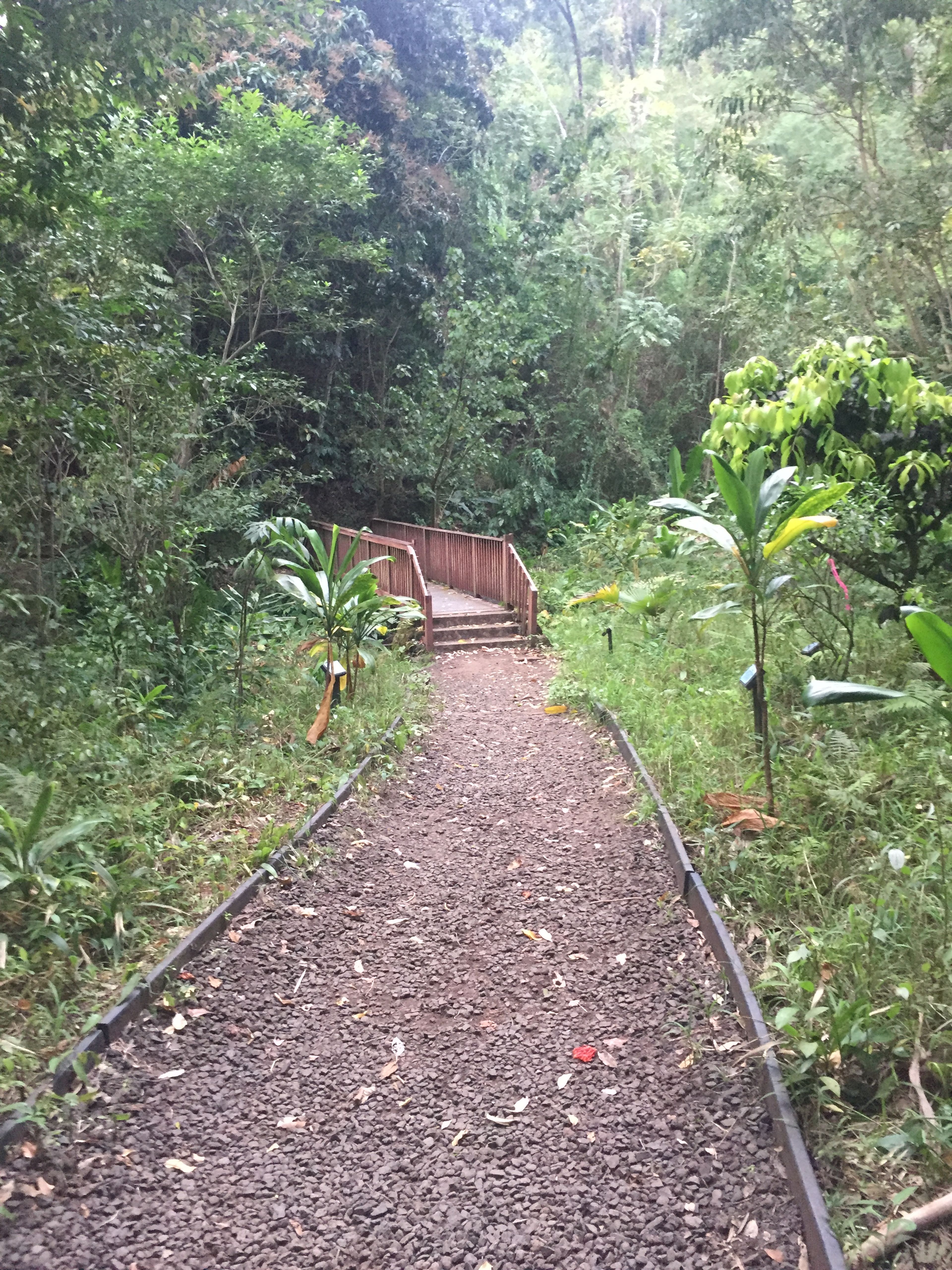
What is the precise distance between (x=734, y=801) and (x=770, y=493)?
4.70 feet

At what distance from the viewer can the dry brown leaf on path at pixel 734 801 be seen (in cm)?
365

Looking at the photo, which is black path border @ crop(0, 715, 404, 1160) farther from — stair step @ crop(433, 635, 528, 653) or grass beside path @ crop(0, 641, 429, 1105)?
stair step @ crop(433, 635, 528, 653)

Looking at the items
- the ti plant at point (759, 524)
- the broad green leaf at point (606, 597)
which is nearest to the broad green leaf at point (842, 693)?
the ti plant at point (759, 524)

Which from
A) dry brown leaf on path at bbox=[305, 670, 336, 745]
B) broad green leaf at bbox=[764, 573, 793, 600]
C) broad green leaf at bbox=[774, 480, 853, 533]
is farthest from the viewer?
dry brown leaf on path at bbox=[305, 670, 336, 745]

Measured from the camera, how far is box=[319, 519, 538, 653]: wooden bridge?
30.9ft

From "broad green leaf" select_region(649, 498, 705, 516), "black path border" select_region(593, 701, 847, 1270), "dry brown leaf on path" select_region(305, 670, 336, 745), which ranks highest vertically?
"broad green leaf" select_region(649, 498, 705, 516)

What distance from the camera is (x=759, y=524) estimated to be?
3.55 meters

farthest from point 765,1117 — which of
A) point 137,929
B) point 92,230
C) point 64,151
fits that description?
point 92,230

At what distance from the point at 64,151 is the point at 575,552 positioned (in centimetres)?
1050

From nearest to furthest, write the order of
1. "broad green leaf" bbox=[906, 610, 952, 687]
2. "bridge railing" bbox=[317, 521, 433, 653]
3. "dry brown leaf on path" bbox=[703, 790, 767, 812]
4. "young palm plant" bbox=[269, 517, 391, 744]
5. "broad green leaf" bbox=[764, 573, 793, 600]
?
1. "broad green leaf" bbox=[906, 610, 952, 687]
2. "broad green leaf" bbox=[764, 573, 793, 600]
3. "dry brown leaf on path" bbox=[703, 790, 767, 812]
4. "young palm plant" bbox=[269, 517, 391, 744]
5. "bridge railing" bbox=[317, 521, 433, 653]

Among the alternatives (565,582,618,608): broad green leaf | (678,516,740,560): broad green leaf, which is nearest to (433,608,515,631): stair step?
(565,582,618,608): broad green leaf

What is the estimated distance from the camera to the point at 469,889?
391cm

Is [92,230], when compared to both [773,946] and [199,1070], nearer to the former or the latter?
[199,1070]

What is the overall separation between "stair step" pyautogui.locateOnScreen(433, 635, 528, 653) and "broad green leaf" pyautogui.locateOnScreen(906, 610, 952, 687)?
7.28m
